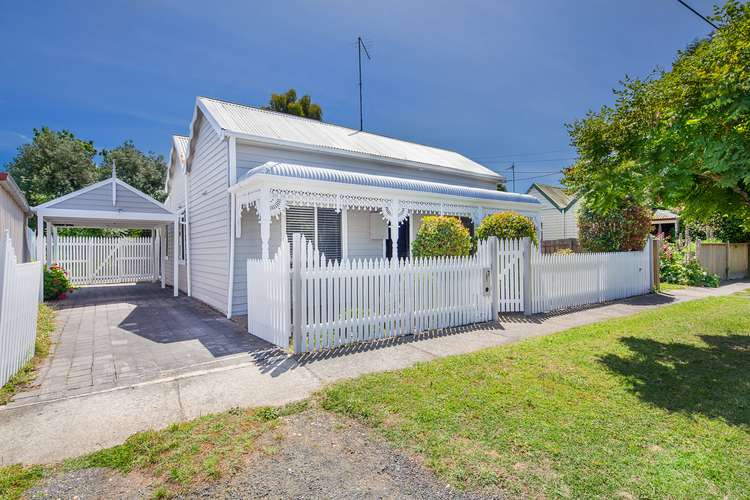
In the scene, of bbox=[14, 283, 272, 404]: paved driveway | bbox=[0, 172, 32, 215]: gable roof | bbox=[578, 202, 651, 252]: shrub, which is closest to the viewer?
bbox=[14, 283, 272, 404]: paved driveway

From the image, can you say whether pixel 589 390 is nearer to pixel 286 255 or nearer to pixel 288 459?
pixel 288 459

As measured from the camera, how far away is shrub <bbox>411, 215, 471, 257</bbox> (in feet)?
25.9

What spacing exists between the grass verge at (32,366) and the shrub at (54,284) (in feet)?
16.2

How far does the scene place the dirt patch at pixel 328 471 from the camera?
2.40 m

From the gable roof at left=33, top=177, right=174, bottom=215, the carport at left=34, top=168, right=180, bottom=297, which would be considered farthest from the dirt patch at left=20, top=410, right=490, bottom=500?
the gable roof at left=33, top=177, right=174, bottom=215

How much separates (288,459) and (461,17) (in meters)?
12.5

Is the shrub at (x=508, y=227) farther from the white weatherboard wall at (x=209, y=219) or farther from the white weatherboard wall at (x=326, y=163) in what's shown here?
the white weatherboard wall at (x=209, y=219)

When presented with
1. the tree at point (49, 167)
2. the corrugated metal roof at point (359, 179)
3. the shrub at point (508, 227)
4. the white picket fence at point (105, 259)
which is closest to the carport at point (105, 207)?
the white picket fence at point (105, 259)

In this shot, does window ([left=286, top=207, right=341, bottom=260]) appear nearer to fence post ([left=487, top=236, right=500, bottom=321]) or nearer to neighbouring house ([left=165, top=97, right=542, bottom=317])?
neighbouring house ([left=165, top=97, right=542, bottom=317])

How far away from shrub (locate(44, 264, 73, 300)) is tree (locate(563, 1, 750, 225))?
635 inches

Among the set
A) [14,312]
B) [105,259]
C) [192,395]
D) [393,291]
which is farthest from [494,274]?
[105,259]

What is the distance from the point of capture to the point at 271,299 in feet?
20.3

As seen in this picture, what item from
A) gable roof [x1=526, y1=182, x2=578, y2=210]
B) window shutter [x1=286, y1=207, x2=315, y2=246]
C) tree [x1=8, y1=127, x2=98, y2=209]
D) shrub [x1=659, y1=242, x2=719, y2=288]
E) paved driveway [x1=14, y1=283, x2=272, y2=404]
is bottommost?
paved driveway [x1=14, y1=283, x2=272, y2=404]

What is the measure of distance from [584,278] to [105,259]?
68.8 feet
